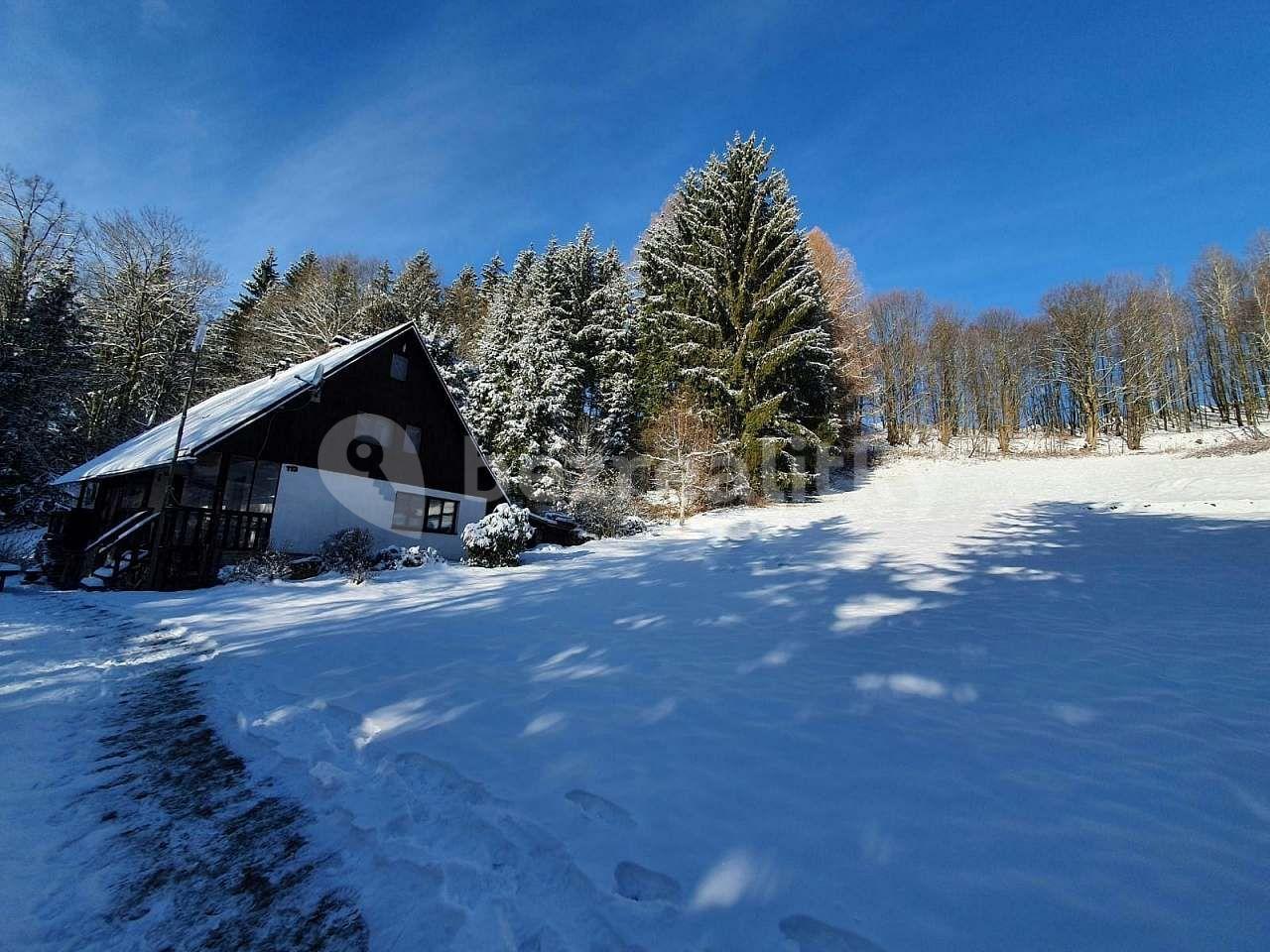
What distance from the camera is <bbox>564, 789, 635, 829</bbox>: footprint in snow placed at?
2.45m

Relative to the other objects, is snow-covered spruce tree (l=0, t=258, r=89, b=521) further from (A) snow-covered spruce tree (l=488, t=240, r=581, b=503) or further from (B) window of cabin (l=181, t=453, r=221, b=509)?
(A) snow-covered spruce tree (l=488, t=240, r=581, b=503)

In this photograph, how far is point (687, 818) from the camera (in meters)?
2.45

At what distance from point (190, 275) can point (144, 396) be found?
253 inches

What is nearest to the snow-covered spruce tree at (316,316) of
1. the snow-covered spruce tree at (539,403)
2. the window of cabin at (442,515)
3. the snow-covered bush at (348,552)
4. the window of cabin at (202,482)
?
the snow-covered spruce tree at (539,403)

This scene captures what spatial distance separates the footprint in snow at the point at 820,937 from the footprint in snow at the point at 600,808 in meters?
0.85

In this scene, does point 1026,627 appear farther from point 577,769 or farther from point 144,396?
point 144,396

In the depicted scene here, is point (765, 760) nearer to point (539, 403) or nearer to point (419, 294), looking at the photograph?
point (539, 403)

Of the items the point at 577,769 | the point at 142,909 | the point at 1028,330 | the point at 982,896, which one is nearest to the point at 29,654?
the point at 142,909

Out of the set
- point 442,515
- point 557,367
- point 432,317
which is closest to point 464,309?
point 432,317

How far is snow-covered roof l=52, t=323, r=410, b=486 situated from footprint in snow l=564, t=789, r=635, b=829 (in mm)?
13889

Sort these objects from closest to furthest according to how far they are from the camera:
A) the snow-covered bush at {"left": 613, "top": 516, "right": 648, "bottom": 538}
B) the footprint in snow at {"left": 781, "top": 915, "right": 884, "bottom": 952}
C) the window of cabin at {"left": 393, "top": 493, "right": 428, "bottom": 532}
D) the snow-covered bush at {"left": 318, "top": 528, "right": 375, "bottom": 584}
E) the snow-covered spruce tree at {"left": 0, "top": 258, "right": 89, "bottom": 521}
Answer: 1. the footprint in snow at {"left": 781, "top": 915, "right": 884, "bottom": 952}
2. the snow-covered bush at {"left": 318, "top": 528, "right": 375, "bottom": 584}
3. the window of cabin at {"left": 393, "top": 493, "right": 428, "bottom": 532}
4. the snow-covered spruce tree at {"left": 0, "top": 258, "right": 89, "bottom": 521}
5. the snow-covered bush at {"left": 613, "top": 516, "right": 648, "bottom": 538}

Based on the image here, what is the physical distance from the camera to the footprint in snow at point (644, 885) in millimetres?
1974

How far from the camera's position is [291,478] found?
14664 millimetres

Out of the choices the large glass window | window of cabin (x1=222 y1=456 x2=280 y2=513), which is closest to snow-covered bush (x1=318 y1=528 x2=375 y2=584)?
window of cabin (x1=222 y1=456 x2=280 y2=513)
